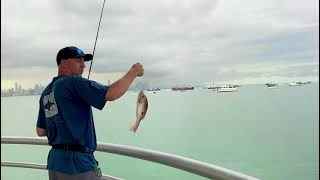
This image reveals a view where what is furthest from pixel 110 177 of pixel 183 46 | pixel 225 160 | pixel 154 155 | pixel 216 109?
pixel 216 109

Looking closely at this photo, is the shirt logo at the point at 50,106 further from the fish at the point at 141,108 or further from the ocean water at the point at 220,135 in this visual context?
the ocean water at the point at 220,135

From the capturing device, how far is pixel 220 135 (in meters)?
42.1

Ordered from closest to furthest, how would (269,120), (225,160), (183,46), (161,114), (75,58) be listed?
(75,58)
(225,160)
(183,46)
(269,120)
(161,114)

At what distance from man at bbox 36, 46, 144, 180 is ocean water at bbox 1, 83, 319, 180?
13.2 m

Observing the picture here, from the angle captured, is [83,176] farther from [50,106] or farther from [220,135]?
[220,135]

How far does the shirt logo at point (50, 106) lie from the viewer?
7.12ft

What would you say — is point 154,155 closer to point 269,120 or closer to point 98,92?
point 98,92

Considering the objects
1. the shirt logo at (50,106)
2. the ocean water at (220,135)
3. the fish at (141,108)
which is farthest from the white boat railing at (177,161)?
the ocean water at (220,135)

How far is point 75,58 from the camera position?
86.7 inches

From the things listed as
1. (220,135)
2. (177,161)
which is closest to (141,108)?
(177,161)

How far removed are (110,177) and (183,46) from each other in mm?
43325

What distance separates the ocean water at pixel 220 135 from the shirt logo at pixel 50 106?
13196 mm

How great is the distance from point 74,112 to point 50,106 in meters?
0.15

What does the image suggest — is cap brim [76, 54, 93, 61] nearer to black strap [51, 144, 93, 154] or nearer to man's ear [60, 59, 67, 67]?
man's ear [60, 59, 67, 67]
